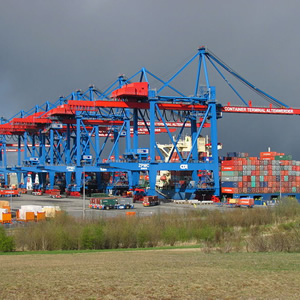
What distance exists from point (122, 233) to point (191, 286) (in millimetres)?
18330

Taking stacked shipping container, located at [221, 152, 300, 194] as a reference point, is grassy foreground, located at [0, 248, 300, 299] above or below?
below

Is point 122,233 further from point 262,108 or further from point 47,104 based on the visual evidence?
point 47,104

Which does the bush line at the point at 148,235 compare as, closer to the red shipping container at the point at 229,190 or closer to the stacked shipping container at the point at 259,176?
the stacked shipping container at the point at 259,176

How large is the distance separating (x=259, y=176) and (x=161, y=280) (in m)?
58.1

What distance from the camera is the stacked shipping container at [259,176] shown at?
233 ft

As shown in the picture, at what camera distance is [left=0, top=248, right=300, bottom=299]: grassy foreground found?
1382 cm

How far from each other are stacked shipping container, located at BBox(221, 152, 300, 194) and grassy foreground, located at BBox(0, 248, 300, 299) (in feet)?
165

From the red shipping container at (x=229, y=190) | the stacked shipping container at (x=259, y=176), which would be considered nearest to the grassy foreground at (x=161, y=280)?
the stacked shipping container at (x=259, y=176)

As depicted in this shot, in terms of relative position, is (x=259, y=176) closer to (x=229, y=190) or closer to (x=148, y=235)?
(x=229, y=190)

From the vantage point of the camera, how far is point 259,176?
7156cm

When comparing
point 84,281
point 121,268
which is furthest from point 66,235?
point 84,281

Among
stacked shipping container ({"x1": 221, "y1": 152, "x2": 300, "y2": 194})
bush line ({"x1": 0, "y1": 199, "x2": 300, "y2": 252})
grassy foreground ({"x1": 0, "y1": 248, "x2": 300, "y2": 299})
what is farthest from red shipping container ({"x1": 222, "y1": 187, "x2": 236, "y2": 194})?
grassy foreground ({"x1": 0, "y1": 248, "x2": 300, "y2": 299})

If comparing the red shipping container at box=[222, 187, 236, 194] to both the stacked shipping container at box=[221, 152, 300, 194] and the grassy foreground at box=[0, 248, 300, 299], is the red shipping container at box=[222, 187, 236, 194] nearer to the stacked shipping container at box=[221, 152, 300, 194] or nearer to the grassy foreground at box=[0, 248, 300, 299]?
the stacked shipping container at box=[221, 152, 300, 194]

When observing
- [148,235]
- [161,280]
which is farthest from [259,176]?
[161,280]
